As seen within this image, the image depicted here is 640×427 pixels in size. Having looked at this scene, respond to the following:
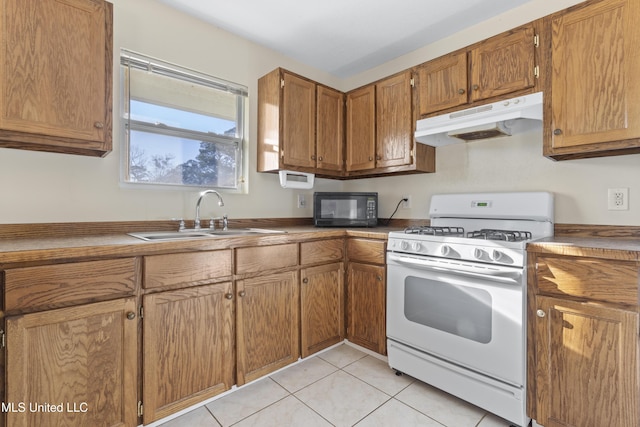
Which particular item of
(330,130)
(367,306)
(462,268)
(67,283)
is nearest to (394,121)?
(330,130)

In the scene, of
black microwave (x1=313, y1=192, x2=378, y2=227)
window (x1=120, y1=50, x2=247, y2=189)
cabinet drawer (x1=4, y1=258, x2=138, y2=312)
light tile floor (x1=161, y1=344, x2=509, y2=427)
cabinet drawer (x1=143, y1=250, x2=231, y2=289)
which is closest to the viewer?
cabinet drawer (x1=4, y1=258, x2=138, y2=312)

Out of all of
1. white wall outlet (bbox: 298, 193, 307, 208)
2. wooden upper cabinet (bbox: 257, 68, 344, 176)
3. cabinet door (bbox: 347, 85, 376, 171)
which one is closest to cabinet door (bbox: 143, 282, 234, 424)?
wooden upper cabinet (bbox: 257, 68, 344, 176)

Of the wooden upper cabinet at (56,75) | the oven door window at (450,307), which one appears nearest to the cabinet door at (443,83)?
the oven door window at (450,307)

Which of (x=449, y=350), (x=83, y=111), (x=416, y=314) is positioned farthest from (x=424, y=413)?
(x=83, y=111)

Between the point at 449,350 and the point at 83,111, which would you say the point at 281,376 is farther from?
the point at 83,111

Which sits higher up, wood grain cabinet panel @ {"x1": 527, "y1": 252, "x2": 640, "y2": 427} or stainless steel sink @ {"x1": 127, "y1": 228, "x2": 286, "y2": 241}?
stainless steel sink @ {"x1": 127, "y1": 228, "x2": 286, "y2": 241}

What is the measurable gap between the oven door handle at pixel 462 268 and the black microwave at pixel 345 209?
0.62 meters

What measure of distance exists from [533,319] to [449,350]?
456 mm

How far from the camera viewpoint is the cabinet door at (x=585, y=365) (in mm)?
1264

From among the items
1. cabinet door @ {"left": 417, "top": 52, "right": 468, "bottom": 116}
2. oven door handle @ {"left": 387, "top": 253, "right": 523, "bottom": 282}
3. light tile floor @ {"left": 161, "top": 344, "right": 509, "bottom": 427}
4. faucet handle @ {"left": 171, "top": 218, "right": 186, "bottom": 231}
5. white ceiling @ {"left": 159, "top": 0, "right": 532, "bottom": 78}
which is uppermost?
white ceiling @ {"left": 159, "top": 0, "right": 532, "bottom": 78}

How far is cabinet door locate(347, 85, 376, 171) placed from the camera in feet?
8.43

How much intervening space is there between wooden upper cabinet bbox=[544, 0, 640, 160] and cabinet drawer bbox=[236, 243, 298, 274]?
159 centimetres

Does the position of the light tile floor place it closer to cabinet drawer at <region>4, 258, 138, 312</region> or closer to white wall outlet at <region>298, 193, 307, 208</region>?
cabinet drawer at <region>4, 258, 138, 312</region>

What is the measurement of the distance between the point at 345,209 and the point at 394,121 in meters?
0.80
